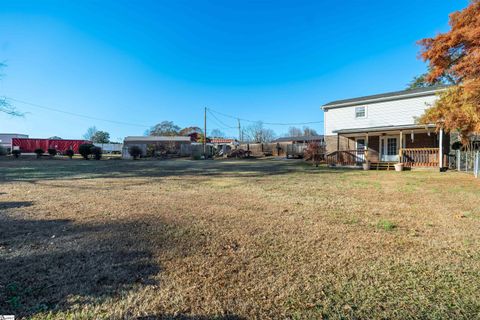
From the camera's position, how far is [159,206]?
5.80 metres

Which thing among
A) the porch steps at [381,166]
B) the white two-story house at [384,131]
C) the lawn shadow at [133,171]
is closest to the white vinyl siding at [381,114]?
the white two-story house at [384,131]

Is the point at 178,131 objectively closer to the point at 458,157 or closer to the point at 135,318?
the point at 458,157

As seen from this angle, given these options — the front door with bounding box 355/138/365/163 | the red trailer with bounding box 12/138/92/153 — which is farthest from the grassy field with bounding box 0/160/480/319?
the red trailer with bounding box 12/138/92/153

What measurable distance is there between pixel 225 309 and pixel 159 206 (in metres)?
4.11

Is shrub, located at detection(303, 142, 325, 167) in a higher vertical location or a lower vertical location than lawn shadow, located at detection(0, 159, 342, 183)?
higher

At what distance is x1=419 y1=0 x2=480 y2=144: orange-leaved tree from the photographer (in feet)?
24.9

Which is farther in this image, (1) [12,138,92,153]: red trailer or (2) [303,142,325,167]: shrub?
(1) [12,138,92,153]: red trailer

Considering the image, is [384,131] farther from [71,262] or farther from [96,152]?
[96,152]

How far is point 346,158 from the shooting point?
17922 mm

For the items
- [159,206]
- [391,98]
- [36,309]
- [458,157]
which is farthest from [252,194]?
[391,98]

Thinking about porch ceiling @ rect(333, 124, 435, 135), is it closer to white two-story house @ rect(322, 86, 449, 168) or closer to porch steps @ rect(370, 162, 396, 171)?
white two-story house @ rect(322, 86, 449, 168)

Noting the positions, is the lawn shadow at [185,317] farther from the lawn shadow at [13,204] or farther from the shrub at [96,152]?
the shrub at [96,152]

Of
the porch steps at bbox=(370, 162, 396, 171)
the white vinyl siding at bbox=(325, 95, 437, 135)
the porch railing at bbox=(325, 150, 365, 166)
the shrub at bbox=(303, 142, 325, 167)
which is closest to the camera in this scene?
the porch steps at bbox=(370, 162, 396, 171)

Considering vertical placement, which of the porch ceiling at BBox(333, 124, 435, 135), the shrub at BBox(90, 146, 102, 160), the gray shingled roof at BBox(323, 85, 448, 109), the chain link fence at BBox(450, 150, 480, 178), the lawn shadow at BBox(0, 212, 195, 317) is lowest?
the lawn shadow at BBox(0, 212, 195, 317)
